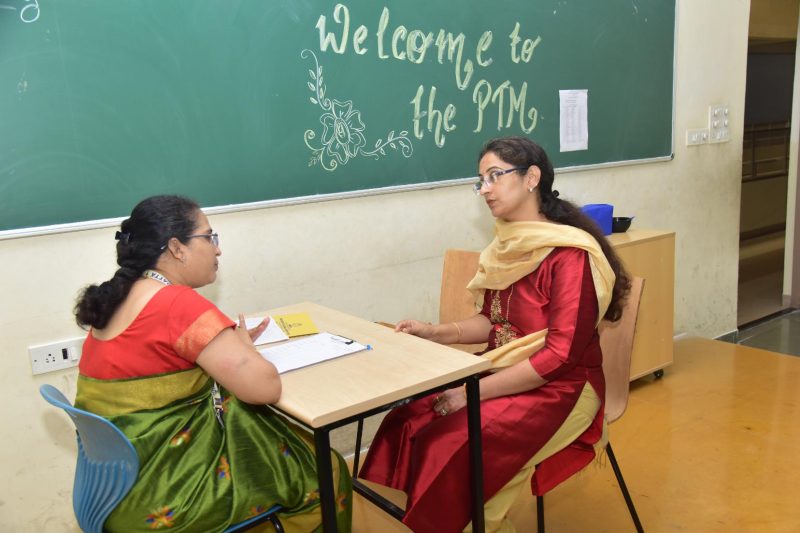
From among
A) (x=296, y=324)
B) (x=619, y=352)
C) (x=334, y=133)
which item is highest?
(x=334, y=133)

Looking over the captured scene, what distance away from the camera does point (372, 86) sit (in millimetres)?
2721

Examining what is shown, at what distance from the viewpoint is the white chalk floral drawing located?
2570mm

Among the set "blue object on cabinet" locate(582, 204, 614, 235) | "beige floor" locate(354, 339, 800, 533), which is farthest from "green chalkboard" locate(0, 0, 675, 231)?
"beige floor" locate(354, 339, 800, 533)

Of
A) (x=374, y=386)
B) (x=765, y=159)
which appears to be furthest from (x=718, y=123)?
(x=765, y=159)

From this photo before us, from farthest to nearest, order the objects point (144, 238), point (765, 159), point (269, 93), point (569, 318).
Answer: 1. point (765, 159)
2. point (269, 93)
3. point (569, 318)
4. point (144, 238)

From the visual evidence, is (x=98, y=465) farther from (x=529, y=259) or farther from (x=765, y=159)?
(x=765, y=159)

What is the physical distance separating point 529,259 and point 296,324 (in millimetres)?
771

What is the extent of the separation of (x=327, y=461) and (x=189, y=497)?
33 cm

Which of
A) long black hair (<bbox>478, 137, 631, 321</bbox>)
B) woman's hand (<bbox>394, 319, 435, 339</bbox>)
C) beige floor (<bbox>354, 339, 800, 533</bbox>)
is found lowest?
beige floor (<bbox>354, 339, 800, 533</bbox>)

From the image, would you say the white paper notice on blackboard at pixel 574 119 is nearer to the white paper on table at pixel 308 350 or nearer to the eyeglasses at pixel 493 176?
the eyeglasses at pixel 493 176

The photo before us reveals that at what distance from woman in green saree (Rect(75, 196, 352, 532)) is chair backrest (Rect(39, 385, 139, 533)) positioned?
3cm

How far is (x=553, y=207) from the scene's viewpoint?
2.01 meters

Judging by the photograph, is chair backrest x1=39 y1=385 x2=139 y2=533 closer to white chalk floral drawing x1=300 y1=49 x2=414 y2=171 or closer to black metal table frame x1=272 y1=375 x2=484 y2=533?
black metal table frame x1=272 y1=375 x2=484 y2=533

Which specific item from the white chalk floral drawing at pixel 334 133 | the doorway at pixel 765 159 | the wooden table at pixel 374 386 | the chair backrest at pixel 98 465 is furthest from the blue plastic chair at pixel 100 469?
the doorway at pixel 765 159
